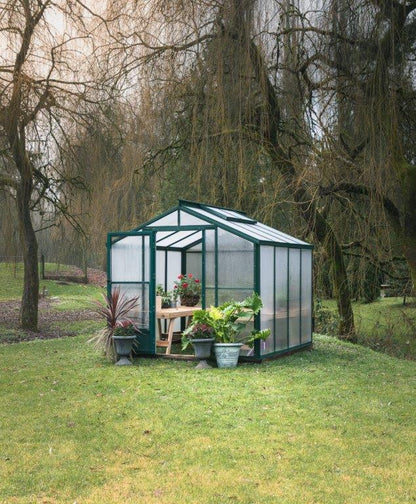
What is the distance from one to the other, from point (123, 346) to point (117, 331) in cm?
23

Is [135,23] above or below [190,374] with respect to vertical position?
above

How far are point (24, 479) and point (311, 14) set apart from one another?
5113mm

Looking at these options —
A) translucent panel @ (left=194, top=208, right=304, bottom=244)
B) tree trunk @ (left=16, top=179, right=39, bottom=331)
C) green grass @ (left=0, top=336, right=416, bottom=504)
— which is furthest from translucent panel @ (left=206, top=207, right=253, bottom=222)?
tree trunk @ (left=16, top=179, right=39, bottom=331)

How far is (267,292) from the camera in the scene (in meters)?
10.2

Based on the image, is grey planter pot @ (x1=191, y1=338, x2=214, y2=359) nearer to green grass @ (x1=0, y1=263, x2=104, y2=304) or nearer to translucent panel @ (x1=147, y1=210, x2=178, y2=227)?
translucent panel @ (x1=147, y1=210, x2=178, y2=227)

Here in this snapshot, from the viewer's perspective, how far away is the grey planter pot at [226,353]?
9461mm

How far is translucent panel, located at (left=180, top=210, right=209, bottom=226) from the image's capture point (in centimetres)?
1061

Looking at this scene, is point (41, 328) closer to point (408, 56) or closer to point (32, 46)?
point (32, 46)

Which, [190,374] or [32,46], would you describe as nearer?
[190,374]

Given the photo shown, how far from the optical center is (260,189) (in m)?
11.9

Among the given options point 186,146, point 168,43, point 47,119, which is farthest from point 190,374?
point 47,119

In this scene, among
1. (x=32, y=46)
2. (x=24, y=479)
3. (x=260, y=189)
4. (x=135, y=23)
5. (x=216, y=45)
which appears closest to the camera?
(x=24, y=479)

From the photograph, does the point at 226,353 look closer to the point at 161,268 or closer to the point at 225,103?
the point at 161,268

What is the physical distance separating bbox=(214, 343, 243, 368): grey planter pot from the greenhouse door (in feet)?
3.96
